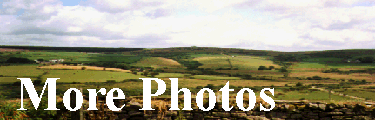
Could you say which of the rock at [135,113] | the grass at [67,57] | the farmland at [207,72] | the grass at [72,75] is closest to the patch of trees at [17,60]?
the farmland at [207,72]

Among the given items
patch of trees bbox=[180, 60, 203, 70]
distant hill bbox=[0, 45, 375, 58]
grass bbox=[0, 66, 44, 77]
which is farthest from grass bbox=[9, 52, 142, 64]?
distant hill bbox=[0, 45, 375, 58]

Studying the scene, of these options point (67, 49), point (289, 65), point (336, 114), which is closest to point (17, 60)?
point (67, 49)

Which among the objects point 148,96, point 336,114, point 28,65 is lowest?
point 336,114

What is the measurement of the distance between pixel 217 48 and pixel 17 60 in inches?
2565

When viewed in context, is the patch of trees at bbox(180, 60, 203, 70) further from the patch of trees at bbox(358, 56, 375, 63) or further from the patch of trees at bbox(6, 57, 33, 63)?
the patch of trees at bbox(358, 56, 375, 63)

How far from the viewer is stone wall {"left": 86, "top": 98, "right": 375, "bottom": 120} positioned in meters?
7.75

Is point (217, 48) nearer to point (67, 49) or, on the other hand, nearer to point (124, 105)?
point (67, 49)

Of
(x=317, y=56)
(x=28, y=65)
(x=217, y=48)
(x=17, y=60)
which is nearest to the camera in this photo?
(x=28, y=65)

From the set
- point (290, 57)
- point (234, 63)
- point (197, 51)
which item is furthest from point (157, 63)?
point (290, 57)

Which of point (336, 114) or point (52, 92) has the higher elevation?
point (52, 92)

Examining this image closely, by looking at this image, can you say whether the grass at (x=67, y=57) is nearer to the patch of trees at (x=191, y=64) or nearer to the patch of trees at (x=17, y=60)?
the patch of trees at (x=17, y=60)

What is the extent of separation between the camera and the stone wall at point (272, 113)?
7.75 metres

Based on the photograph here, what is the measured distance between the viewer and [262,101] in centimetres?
806

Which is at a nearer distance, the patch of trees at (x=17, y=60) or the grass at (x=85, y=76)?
the grass at (x=85, y=76)
